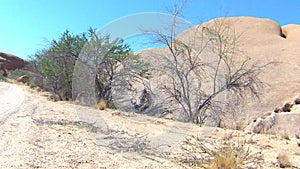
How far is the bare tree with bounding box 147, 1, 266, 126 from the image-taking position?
492 inches

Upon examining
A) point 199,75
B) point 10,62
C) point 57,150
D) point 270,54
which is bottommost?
point 57,150

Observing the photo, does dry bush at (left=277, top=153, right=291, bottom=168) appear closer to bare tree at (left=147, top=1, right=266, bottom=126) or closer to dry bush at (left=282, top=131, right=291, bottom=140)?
dry bush at (left=282, top=131, right=291, bottom=140)

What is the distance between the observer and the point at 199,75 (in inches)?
520

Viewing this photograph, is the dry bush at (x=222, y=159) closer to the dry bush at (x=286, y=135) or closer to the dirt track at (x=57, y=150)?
the dirt track at (x=57, y=150)

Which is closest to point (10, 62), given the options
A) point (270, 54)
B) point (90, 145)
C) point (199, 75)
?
point (270, 54)

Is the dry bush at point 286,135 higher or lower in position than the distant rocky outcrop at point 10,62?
lower

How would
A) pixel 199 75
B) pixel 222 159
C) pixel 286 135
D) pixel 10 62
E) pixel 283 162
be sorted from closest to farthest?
pixel 222 159
pixel 283 162
pixel 286 135
pixel 199 75
pixel 10 62

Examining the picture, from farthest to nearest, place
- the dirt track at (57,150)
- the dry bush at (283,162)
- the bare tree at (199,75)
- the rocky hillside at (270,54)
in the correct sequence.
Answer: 1. the rocky hillside at (270,54)
2. the bare tree at (199,75)
3. the dry bush at (283,162)
4. the dirt track at (57,150)

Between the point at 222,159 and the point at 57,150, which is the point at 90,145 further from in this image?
the point at 222,159

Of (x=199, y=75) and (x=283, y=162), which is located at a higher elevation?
(x=199, y=75)

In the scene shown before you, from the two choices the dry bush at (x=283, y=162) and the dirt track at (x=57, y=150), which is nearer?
the dirt track at (x=57, y=150)

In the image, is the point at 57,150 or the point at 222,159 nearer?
the point at 222,159

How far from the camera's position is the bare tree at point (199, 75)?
12500 mm

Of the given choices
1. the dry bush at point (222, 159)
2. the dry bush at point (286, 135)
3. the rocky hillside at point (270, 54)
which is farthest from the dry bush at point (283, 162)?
the rocky hillside at point (270, 54)
